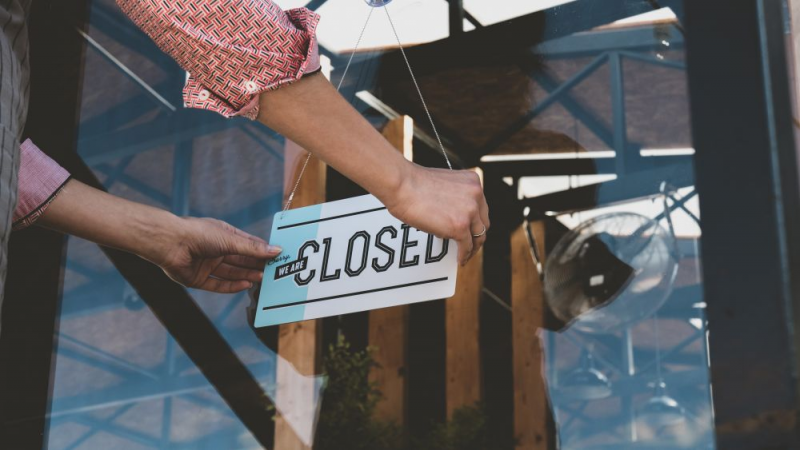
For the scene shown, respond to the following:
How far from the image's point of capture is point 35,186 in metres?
1.35

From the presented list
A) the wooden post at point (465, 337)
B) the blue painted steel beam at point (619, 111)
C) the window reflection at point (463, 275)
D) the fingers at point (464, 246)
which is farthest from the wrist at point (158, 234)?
the wooden post at point (465, 337)

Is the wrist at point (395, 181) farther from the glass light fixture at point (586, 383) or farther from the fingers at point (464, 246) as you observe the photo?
the glass light fixture at point (586, 383)

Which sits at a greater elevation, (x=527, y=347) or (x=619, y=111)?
(x=619, y=111)

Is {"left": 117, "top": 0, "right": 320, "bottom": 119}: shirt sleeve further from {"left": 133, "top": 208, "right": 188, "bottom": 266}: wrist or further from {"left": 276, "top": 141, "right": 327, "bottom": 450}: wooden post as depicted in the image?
{"left": 276, "top": 141, "right": 327, "bottom": 450}: wooden post

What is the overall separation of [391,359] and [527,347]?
0.59m

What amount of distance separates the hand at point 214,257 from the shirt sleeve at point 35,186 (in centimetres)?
22

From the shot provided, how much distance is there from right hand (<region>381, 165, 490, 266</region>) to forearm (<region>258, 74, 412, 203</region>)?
0.02m

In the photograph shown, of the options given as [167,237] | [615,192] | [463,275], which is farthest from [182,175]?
→ [167,237]

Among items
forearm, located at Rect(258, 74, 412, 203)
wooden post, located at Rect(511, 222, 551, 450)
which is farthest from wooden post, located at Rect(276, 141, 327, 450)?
forearm, located at Rect(258, 74, 412, 203)

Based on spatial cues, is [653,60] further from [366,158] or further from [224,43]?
[224,43]

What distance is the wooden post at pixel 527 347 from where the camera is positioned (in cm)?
383

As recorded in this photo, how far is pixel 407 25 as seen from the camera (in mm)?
3342

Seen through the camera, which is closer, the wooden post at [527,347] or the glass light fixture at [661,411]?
the glass light fixture at [661,411]

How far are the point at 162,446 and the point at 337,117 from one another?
251 centimetres
